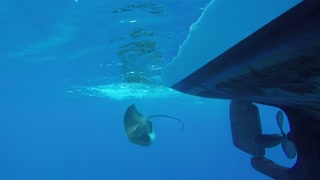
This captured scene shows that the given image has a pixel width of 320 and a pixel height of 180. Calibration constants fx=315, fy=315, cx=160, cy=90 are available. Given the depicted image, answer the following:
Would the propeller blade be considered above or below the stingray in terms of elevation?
below

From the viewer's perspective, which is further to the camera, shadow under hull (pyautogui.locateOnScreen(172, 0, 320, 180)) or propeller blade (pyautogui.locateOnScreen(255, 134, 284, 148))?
propeller blade (pyautogui.locateOnScreen(255, 134, 284, 148))

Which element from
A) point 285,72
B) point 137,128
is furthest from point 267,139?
point 137,128

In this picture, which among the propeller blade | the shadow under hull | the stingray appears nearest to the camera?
the shadow under hull

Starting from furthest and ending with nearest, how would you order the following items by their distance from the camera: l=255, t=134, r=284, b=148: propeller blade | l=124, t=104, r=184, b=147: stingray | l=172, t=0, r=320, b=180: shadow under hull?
l=124, t=104, r=184, b=147: stingray < l=255, t=134, r=284, b=148: propeller blade < l=172, t=0, r=320, b=180: shadow under hull

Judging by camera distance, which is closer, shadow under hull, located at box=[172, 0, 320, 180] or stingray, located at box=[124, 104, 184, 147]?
shadow under hull, located at box=[172, 0, 320, 180]

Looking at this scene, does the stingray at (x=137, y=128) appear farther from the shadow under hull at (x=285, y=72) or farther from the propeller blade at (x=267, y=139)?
the shadow under hull at (x=285, y=72)

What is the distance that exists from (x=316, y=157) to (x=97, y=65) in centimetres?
1837

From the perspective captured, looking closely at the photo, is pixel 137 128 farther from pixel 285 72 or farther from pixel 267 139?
pixel 285 72

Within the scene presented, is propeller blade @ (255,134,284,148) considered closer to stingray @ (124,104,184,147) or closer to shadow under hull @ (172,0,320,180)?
shadow under hull @ (172,0,320,180)

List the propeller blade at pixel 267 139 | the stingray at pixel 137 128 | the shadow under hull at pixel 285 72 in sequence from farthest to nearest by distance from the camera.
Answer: the stingray at pixel 137 128, the propeller blade at pixel 267 139, the shadow under hull at pixel 285 72

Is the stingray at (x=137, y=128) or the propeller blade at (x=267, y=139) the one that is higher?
the stingray at (x=137, y=128)

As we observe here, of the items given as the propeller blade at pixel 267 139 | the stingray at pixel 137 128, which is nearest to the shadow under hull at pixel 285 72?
the propeller blade at pixel 267 139

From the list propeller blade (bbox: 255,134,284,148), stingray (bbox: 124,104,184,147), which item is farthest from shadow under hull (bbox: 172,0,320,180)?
stingray (bbox: 124,104,184,147)

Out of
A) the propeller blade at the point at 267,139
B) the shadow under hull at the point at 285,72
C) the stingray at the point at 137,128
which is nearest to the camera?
the shadow under hull at the point at 285,72
